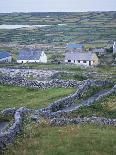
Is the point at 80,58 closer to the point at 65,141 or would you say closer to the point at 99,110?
the point at 99,110

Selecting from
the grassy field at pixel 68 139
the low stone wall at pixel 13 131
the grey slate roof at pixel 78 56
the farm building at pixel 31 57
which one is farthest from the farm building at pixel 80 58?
the low stone wall at pixel 13 131

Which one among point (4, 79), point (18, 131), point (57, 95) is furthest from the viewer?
point (4, 79)

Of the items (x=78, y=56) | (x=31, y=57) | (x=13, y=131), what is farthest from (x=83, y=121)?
(x=31, y=57)

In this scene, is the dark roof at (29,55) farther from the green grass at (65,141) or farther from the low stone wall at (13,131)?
the green grass at (65,141)

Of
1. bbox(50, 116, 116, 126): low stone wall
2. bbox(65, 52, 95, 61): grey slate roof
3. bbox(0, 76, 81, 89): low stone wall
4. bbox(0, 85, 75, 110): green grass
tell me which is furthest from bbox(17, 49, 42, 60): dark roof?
bbox(50, 116, 116, 126): low stone wall

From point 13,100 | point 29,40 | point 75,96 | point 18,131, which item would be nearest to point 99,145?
point 18,131

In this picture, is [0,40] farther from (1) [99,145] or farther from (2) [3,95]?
(1) [99,145]
